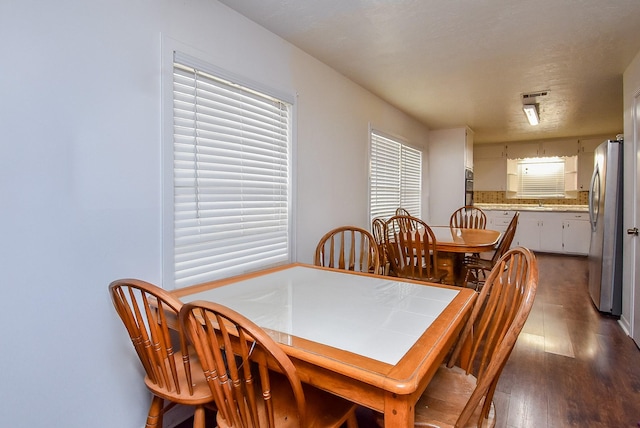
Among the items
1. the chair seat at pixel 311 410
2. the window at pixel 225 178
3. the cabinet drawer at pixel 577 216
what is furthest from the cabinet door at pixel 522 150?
the chair seat at pixel 311 410

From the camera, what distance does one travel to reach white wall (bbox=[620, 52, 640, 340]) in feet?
8.55

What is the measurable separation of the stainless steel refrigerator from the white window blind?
3.83 m

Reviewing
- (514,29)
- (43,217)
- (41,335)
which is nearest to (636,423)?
(514,29)

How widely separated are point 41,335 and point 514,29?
303 cm

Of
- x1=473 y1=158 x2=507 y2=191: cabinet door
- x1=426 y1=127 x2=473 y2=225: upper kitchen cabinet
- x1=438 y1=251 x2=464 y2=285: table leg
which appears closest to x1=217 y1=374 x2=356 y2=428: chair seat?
x1=438 y1=251 x2=464 y2=285: table leg

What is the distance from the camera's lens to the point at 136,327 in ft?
3.77

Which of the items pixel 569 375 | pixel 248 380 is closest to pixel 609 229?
pixel 569 375

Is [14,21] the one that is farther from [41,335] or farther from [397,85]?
[397,85]

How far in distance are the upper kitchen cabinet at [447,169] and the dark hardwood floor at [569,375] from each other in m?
2.35

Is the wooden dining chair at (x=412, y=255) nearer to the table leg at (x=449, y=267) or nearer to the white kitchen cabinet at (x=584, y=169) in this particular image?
the table leg at (x=449, y=267)

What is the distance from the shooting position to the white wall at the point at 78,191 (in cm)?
117

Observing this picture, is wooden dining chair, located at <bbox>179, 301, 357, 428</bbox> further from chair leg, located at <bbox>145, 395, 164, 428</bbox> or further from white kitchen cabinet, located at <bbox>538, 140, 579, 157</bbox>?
white kitchen cabinet, located at <bbox>538, 140, 579, 157</bbox>

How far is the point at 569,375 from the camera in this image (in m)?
2.13

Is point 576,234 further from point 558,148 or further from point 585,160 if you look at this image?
point 558,148
